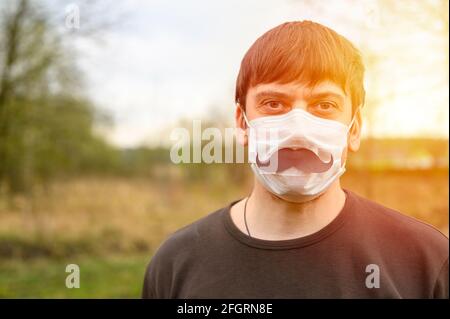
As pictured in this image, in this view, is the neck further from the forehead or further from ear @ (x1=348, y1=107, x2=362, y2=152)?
the forehead

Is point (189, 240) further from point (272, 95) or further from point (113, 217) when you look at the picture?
point (113, 217)

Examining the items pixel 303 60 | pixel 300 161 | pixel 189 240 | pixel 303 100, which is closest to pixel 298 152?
pixel 300 161

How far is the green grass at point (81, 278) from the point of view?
5402mm

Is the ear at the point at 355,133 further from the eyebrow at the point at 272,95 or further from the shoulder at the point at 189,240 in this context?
the shoulder at the point at 189,240

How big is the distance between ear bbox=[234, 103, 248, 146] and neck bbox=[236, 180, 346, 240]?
15 centimetres

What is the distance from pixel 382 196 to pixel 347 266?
4.61 metres

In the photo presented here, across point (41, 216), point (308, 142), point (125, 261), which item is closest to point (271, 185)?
point (308, 142)

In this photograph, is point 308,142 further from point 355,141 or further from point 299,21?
point 299,21

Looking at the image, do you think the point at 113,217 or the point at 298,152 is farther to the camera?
the point at 113,217

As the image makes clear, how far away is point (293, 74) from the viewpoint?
1.65 m

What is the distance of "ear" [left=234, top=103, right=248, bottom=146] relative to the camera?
1.82 metres

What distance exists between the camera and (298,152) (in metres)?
1.71

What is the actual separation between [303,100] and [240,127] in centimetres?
28

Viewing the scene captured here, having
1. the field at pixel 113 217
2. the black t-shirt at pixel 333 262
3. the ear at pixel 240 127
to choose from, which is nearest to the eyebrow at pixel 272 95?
the ear at pixel 240 127
